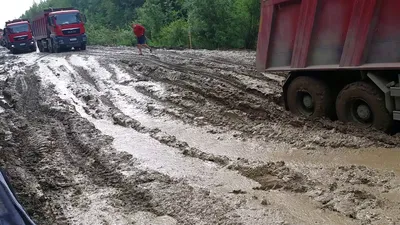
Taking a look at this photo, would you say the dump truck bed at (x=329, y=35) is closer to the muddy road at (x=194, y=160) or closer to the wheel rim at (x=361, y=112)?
the wheel rim at (x=361, y=112)

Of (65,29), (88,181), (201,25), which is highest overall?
(88,181)

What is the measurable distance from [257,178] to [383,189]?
1.34 meters

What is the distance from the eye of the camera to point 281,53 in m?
8.41

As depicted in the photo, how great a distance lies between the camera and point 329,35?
7.26 meters

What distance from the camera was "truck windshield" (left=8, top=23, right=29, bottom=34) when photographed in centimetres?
3578

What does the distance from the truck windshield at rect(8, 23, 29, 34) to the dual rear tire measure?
104 feet

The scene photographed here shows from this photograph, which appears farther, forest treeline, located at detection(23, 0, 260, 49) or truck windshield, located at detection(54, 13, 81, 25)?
truck windshield, located at detection(54, 13, 81, 25)

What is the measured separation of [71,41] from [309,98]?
23826 mm

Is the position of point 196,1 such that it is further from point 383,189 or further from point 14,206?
point 14,206

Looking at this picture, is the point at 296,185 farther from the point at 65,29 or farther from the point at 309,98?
the point at 65,29

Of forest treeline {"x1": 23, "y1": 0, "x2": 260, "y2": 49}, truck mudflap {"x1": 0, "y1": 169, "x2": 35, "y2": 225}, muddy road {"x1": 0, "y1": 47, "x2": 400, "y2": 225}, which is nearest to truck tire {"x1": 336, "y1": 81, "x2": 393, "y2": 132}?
muddy road {"x1": 0, "y1": 47, "x2": 400, "y2": 225}

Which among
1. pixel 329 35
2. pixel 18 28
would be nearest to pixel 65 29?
pixel 18 28

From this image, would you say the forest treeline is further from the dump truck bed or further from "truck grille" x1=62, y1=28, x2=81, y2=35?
the dump truck bed

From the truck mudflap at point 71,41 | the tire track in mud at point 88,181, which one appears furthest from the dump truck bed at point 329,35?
the truck mudflap at point 71,41
